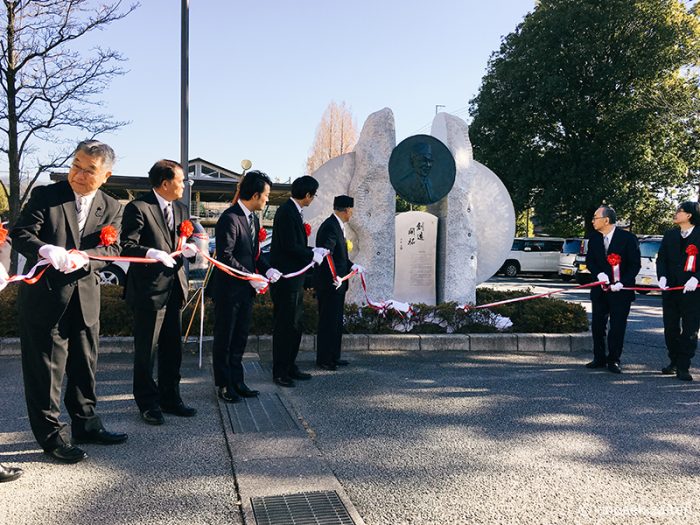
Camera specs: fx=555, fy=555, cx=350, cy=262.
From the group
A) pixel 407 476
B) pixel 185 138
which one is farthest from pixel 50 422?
pixel 185 138

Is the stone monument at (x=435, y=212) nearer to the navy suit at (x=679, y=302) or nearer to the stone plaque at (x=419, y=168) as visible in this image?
the stone plaque at (x=419, y=168)

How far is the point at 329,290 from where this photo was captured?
5.91 metres

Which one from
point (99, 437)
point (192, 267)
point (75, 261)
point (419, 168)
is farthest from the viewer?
point (192, 267)

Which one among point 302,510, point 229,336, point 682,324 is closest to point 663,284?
point 682,324

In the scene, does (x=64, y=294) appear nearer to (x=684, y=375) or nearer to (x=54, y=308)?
(x=54, y=308)

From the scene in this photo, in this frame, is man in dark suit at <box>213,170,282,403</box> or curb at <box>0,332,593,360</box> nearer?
man in dark suit at <box>213,170,282,403</box>

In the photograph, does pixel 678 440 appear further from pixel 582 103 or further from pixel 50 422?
pixel 582 103

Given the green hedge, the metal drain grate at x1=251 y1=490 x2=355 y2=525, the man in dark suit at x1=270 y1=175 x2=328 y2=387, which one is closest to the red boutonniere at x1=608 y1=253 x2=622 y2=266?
the green hedge

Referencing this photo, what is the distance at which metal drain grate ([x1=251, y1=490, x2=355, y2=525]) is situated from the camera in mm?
2817

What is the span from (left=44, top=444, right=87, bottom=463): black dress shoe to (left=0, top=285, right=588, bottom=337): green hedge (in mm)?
3548

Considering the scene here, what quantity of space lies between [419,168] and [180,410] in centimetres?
517

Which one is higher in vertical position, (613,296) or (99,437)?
(613,296)

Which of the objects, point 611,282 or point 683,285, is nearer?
point 683,285

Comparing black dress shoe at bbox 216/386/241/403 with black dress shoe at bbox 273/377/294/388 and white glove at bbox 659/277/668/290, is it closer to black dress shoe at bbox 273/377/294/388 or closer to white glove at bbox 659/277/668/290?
black dress shoe at bbox 273/377/294/388
